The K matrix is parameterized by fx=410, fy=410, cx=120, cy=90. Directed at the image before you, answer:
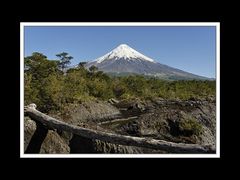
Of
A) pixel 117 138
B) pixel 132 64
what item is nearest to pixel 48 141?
pixel 117 138

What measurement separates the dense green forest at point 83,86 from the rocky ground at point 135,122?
11cm

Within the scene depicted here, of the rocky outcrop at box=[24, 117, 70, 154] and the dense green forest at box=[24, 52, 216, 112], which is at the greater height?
the dense green forest at box=[24, 52, 216, 112]

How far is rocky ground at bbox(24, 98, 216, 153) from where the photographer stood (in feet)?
12.5

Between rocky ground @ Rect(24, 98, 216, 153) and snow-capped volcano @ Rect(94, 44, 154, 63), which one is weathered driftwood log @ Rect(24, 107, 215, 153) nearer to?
rocky ground @ Rect(24, 98, 216, 153)

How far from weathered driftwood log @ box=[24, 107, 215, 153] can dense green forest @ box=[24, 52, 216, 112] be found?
0.48ft

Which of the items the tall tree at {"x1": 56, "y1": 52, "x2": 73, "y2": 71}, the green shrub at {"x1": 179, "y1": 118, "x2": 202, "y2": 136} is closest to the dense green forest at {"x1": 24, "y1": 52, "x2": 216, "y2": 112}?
the tall tree at {"x1": 56, "y1": 52, "x2": 73, "y2": 71}

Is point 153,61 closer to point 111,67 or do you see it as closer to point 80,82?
point 111,67

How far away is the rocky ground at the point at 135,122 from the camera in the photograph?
3.80m

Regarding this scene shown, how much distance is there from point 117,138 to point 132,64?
736mm

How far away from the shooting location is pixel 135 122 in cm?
496

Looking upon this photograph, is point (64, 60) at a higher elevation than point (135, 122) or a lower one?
higher

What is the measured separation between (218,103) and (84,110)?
172 cm

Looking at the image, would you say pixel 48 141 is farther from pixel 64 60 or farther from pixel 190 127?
pixel 190 127

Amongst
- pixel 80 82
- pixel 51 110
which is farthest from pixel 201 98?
pixel 51 110
